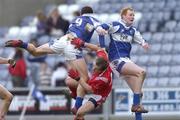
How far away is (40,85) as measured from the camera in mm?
25625

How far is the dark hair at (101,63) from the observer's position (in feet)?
60.7

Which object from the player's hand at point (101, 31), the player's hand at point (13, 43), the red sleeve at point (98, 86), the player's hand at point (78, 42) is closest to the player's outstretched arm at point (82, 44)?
the player's hand at point (78, 42)

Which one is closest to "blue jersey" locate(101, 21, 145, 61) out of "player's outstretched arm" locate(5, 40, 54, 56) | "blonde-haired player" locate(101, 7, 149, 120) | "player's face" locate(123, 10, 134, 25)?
"blonde-haired player" locate(101, 7, 149, 120)

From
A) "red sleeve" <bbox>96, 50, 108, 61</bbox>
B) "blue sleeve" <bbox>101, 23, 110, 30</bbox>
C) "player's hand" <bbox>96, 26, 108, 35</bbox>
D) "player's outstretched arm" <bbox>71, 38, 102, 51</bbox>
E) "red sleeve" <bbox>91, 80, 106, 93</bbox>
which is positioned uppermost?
"blue sleeve" <bbox>101, 23, 110, 30</bbox>

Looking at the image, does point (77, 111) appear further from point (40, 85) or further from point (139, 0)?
point (139, 0)

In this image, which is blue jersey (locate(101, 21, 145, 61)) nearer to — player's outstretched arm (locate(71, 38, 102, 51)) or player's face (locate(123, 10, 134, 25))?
player's face (locate(123, 10, 134, 25))

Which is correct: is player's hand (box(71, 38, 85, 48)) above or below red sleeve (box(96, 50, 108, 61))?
above

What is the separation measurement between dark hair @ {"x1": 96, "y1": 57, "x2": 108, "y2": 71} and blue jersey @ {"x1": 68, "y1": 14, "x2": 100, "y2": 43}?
2.26ft

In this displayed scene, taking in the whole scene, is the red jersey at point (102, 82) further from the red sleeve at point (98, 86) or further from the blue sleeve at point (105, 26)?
the blue sleeve at point (105, 26)

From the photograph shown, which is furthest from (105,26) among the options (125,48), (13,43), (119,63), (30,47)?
(13,43)

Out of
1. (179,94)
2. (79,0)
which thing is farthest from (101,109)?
(79,0)

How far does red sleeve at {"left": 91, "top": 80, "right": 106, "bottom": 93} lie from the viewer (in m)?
18.8

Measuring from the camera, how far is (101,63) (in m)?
18.6

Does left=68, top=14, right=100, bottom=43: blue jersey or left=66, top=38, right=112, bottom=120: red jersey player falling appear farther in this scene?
left=68, top=14, right=100, bottom=43: blue jersey
